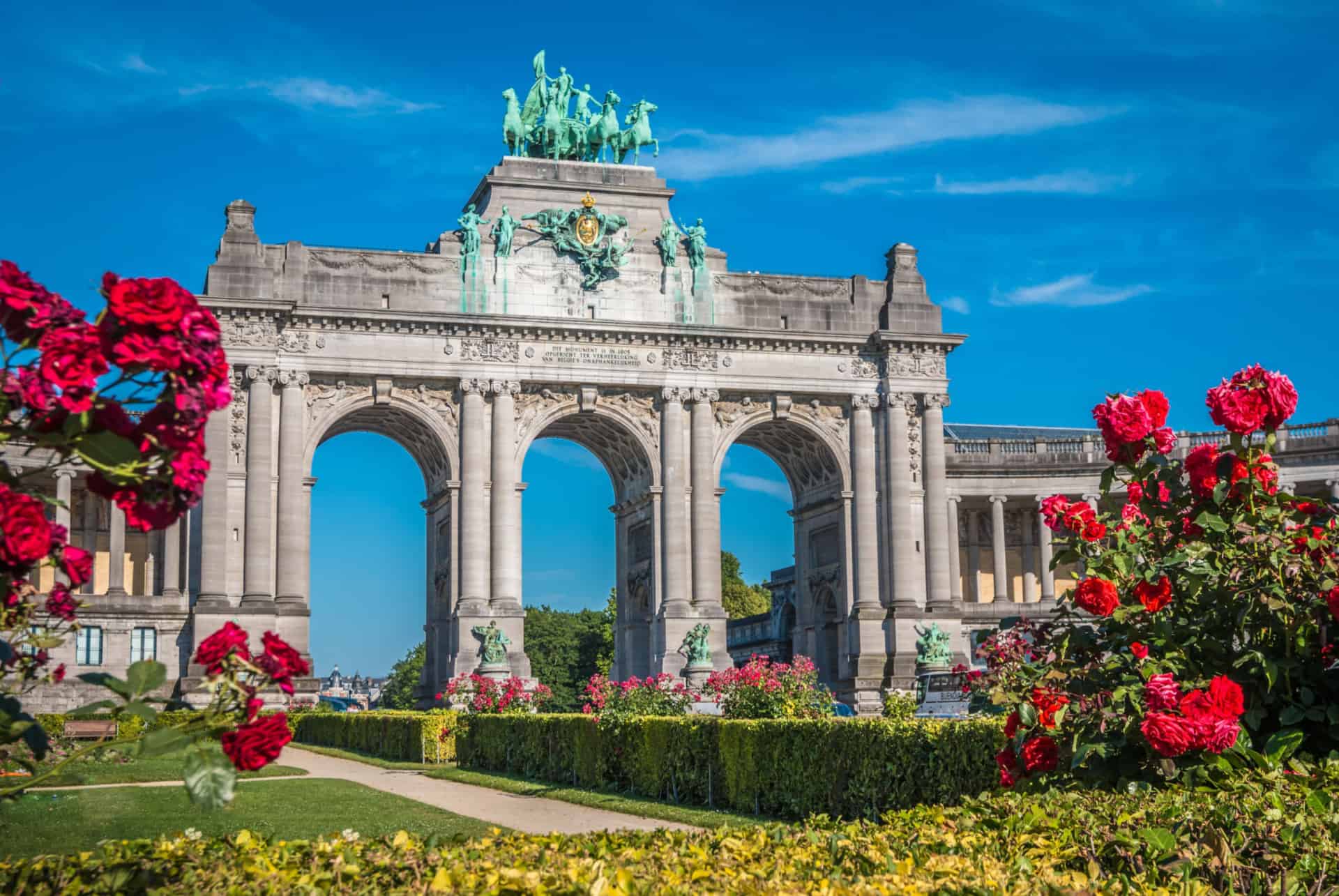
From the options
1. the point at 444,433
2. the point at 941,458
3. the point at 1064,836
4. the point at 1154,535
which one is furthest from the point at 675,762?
the point at 941,458

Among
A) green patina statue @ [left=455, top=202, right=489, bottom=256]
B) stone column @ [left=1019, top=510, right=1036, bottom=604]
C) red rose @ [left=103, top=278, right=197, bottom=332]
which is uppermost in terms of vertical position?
green patina statue @ [left=455, top=202, right=489, bottom=256]

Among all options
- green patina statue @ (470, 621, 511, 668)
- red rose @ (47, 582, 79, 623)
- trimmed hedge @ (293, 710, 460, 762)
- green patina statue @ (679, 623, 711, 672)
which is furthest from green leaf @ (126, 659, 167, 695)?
green patina statue @ (679, 623, 711, 672)

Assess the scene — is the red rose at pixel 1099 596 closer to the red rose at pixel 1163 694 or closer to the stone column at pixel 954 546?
the red rose at pixel 1163 694

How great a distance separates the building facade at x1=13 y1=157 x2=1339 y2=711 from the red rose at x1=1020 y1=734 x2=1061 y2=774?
1724 inches

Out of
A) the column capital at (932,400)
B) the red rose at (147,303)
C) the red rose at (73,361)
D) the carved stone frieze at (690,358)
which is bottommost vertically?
the red rose at (73,361)

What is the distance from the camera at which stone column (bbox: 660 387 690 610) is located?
58.1m

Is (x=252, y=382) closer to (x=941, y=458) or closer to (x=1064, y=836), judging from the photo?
(x=941, y=458)

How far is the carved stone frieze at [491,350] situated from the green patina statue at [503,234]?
3.51 metres

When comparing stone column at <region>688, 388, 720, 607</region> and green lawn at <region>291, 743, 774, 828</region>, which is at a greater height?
stone column at <region>688, 388, 720, 607</region>

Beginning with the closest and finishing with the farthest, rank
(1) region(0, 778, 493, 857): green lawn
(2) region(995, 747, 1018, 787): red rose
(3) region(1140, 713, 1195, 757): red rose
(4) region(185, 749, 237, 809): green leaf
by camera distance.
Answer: (4) region(185, 749, 237, 809): green leaf, (3) region(1140, 713, 1195, 757): red rose, (2) region(995, 747, 1018, 787): red rose, (1) region(0, 778, 493, 857): green lawn

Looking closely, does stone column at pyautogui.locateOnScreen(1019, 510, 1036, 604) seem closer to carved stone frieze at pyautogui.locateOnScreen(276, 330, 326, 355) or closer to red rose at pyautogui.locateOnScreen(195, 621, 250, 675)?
carved stone frieze at pyautogui.locateOnScreen(276, 330, 326, 355)

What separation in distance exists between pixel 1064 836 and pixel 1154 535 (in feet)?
14.3

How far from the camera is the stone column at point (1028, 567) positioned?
237 ft

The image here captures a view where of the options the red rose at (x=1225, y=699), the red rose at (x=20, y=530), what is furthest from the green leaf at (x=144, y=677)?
the red rose at (x=1225, y=699)
